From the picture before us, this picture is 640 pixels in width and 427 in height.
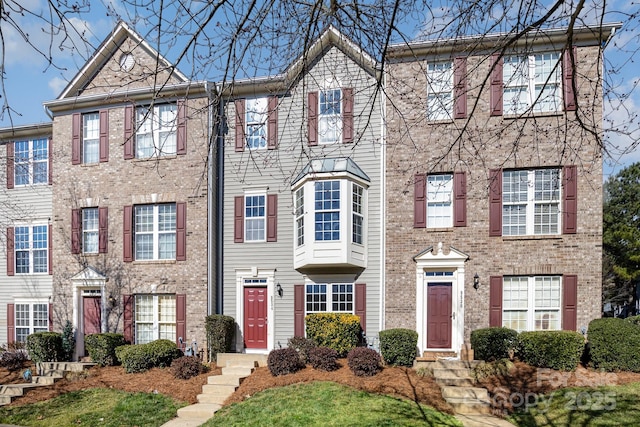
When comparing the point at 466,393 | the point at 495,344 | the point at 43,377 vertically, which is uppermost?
the point at 495,344

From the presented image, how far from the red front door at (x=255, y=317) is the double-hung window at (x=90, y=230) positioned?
5.69 meters

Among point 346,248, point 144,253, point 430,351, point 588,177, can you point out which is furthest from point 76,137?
point 588,177

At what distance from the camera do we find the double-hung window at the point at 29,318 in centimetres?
1689

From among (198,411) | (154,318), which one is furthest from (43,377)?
(198,411)

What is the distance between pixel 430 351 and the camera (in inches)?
517

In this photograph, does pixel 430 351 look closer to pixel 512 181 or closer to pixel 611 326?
pixel 611 326

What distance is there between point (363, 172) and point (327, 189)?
1.28 m

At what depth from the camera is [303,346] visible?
12.3 meters

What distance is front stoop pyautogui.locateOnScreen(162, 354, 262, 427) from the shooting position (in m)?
9.79

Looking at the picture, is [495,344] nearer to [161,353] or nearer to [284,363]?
[284,363]

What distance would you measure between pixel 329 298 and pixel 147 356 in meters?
5.60

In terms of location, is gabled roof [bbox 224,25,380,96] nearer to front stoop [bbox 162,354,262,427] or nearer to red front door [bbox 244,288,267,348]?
front stoop [bbox 162,354,262,427]

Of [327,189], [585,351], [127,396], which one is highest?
[327,189]

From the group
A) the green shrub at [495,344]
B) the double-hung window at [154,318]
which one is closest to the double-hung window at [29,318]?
the double-hung window at [154,318]
